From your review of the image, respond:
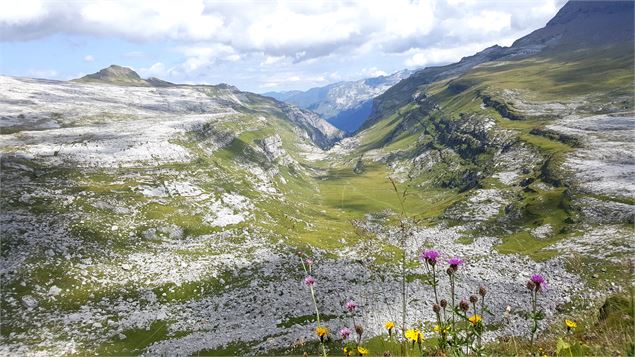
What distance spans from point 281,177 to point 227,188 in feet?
211

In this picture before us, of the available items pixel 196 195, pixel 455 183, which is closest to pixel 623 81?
pixel 455 183

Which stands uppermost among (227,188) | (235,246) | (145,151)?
(145,151)

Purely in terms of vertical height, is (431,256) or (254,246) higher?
(431,256)

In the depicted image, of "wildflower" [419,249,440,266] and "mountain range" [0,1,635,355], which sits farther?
"mountain range" [0,1,635,355]

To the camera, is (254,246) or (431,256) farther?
(254,246)

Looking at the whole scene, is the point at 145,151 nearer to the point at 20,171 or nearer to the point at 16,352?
the point at 20,171

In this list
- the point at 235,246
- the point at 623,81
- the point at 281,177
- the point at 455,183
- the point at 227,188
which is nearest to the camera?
the point at 235,246

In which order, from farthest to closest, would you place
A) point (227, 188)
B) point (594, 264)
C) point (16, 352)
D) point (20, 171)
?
point (227, 188) < point (20, 171) < point (594, 264) < point (16, 352)

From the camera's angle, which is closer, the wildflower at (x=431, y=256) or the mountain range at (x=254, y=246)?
the wildflower at (x=431, y=256)

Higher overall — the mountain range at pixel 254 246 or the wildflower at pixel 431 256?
the wildflower at pixel 431 256

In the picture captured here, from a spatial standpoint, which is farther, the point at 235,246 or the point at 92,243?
the point at 235,246

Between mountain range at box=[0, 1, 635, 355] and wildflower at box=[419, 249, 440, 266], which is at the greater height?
wildflower at box=[419, 249, 440, 266]

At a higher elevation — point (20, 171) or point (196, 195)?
point (20, 171)

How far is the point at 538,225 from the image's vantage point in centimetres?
7288
